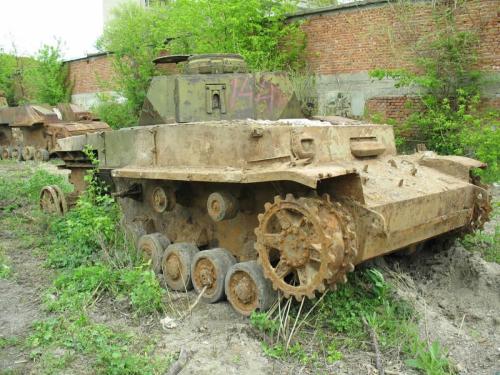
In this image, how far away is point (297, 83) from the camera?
1362 cm

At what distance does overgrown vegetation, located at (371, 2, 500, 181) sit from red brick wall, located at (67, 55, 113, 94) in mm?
12186

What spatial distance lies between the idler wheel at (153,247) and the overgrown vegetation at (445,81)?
723cm

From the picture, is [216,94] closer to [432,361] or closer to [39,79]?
[432,361]

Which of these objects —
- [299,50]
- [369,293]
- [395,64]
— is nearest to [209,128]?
[369,293]

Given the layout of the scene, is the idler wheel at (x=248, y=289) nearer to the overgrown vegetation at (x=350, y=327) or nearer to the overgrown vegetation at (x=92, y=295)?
the overgrown vegetation at (x=350, y=327)

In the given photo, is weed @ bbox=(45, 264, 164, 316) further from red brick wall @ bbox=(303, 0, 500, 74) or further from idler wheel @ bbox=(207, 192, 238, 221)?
red brick wall @ bbox=(303, 0, 500, 74)

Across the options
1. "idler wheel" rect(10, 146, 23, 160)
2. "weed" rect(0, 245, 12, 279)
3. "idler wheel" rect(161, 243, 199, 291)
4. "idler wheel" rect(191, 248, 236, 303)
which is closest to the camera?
"idler wheel" rect(191, 248, 236, 303)

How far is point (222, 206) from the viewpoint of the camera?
4.89 metres

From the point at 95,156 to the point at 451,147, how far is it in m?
7.39

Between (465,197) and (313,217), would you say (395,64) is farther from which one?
(313,217)

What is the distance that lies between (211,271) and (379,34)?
31.3 ft

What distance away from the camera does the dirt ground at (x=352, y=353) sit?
3.94 meters

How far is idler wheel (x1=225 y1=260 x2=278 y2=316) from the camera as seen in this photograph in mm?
4617

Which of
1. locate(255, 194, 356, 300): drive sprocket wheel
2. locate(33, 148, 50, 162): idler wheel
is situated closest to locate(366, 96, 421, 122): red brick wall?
locate(255, 194, 356, 300): drive sprocket wheel
